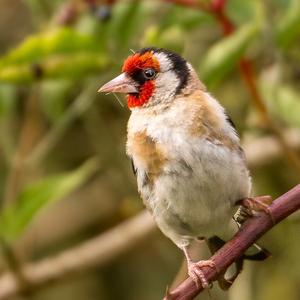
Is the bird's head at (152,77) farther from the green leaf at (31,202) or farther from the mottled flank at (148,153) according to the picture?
the green leaf at (31,202)

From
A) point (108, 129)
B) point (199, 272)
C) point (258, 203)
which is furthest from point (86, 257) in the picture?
point (258, 203)

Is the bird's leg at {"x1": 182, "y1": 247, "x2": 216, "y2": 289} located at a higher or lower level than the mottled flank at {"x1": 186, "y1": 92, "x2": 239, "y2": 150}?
lower

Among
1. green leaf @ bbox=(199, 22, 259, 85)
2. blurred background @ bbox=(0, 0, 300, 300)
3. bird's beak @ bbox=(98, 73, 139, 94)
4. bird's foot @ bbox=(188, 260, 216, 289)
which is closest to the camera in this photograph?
bird's foot @ bbox=(188, 260, 216, 289)

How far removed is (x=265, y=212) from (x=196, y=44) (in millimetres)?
2678

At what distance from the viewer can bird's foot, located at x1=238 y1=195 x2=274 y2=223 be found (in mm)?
2548

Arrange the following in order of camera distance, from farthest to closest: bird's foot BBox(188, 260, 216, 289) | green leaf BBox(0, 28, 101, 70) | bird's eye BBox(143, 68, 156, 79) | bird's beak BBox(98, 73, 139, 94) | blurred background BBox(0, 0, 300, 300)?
blurred background BBox(0, 0, 300, 300) → green leaf BBox(0, 28, 101, 70) → bird's eye BBox(143, 68, 156, 79) → bird's beak BBox(98, 73, 139, 94) → bird's foot BBox(188, 260, 216, 289)

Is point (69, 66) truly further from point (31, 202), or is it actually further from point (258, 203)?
point (258, 203)

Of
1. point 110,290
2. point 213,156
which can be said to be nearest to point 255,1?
point 213,156

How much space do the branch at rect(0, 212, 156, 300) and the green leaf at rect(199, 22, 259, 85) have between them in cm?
101

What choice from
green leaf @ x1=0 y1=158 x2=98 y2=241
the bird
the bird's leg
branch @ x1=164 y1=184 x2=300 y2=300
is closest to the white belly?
the bird

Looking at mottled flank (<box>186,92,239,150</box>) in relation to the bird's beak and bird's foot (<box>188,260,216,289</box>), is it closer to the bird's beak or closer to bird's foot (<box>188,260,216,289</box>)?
the bird's beak

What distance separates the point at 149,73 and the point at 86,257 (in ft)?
5.35

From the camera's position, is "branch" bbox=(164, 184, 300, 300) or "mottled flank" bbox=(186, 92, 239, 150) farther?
"mottled flank" bbox=(186, 92, 239, 150)

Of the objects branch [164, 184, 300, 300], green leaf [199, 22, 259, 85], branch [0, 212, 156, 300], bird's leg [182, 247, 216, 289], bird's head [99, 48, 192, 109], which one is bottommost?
branch [0, 212, 156, 300]
